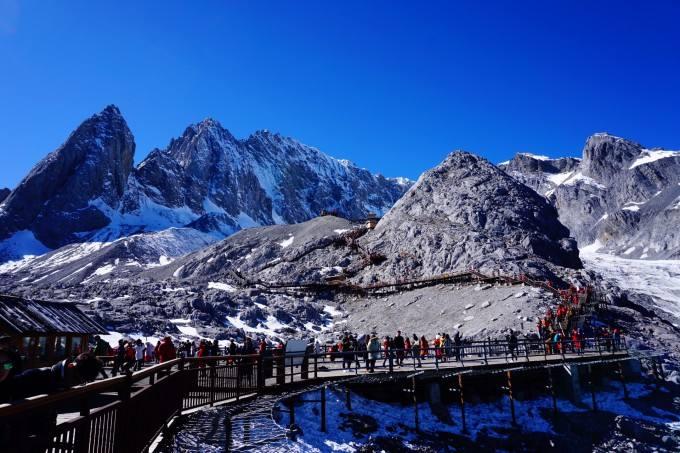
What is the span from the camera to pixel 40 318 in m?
22.2

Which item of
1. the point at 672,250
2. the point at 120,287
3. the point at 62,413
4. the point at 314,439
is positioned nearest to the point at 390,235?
the point at 120,287

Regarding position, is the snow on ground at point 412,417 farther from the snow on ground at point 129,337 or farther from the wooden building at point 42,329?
the snow on ground at point 129,337

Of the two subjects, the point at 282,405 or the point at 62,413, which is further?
the point at 282,405

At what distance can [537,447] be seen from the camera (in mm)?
22797

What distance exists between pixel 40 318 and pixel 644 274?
166 metres

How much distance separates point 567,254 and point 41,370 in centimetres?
8759

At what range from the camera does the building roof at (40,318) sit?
20297 mm

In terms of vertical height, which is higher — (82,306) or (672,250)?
(672,250)

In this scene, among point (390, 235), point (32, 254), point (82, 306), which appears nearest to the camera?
point (82, 306)

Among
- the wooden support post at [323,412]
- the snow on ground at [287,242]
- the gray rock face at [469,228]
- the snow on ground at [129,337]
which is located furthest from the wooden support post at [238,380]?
the snow on ground at [287,242]

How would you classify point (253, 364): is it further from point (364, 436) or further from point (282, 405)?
point (364, 436)

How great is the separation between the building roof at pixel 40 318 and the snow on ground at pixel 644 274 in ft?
363

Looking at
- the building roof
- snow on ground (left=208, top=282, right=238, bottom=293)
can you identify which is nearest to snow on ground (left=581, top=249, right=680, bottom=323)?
snow on ground (left=208, top=282, right=238, bottom=293)

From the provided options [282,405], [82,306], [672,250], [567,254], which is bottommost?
[282,405]
